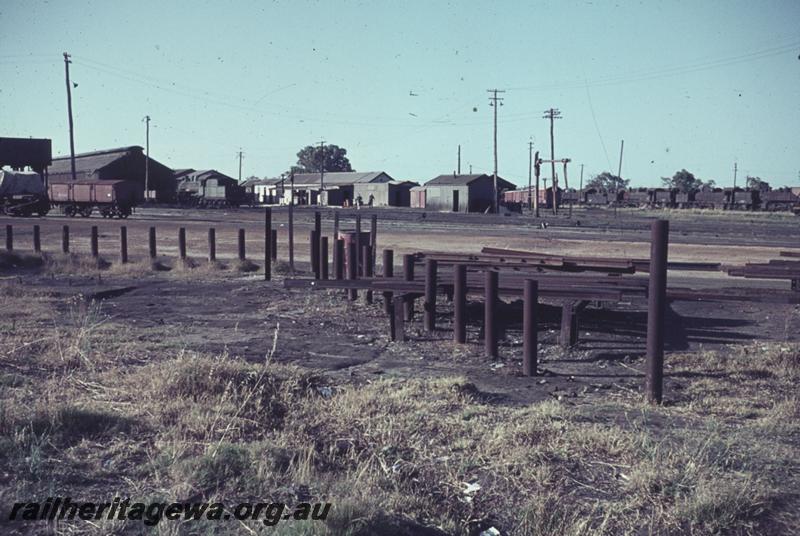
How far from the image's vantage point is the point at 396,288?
10086 millimetres

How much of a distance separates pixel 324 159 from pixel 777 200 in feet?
293

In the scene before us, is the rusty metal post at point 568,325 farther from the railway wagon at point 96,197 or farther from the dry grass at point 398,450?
the railway wagon at point 96,197

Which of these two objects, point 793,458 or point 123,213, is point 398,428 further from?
point 123,213

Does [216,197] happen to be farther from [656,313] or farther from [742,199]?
Result: [656,313]

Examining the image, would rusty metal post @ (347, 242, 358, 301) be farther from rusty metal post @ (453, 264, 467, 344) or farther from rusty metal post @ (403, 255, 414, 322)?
rusty metal post @ (453, 264, 467, 344)

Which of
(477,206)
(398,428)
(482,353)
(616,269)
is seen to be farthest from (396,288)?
(477,206)

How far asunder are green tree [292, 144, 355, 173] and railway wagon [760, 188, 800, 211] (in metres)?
86.5

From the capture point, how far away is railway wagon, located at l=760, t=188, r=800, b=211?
82312 mm

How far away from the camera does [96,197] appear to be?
48.9m

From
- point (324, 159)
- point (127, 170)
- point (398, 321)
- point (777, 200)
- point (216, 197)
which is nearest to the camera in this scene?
point (398, 321)

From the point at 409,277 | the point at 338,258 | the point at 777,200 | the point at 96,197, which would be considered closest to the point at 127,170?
the point at 96,197

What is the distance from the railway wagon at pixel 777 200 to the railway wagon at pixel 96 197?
65477 millimetres

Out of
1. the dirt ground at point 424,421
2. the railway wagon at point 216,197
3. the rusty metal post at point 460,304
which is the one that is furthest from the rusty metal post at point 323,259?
the railway wagon at point 216,197

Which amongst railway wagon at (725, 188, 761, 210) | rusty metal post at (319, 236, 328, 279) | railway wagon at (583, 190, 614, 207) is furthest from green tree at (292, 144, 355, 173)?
rusty metal post at (319, 236, 328, 279)
